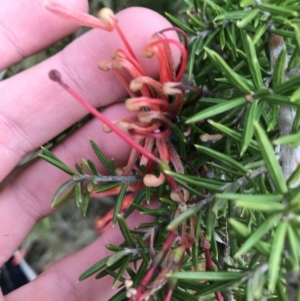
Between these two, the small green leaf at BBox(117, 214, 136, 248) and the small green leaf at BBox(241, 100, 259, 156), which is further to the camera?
the small green leaf at BBox(117, 214, 136, 248)

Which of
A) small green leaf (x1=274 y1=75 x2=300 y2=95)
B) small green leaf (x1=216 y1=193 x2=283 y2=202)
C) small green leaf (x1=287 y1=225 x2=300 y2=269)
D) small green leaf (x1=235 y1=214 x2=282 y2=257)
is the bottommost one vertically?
small green leaf (x1=287 y1=225 x2=300 y2=269)

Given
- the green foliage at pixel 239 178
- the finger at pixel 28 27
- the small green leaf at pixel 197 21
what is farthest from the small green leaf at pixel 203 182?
the finger at pixel 28 27

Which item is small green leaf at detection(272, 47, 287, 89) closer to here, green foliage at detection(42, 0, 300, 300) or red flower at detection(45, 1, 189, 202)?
green foliage at detection(42, 0, 300, 300)

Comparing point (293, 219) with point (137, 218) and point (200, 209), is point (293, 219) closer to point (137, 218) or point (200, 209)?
point (200, 209)

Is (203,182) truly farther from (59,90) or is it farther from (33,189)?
(33,189)

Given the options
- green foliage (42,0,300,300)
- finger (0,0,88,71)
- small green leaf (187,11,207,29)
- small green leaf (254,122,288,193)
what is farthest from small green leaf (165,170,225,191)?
finger (0,0,88,71)

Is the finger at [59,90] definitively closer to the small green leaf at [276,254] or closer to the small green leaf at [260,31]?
the small green leaf at [260,31]

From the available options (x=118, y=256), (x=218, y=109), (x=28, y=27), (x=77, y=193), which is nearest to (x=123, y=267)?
(x=118, y=256)
